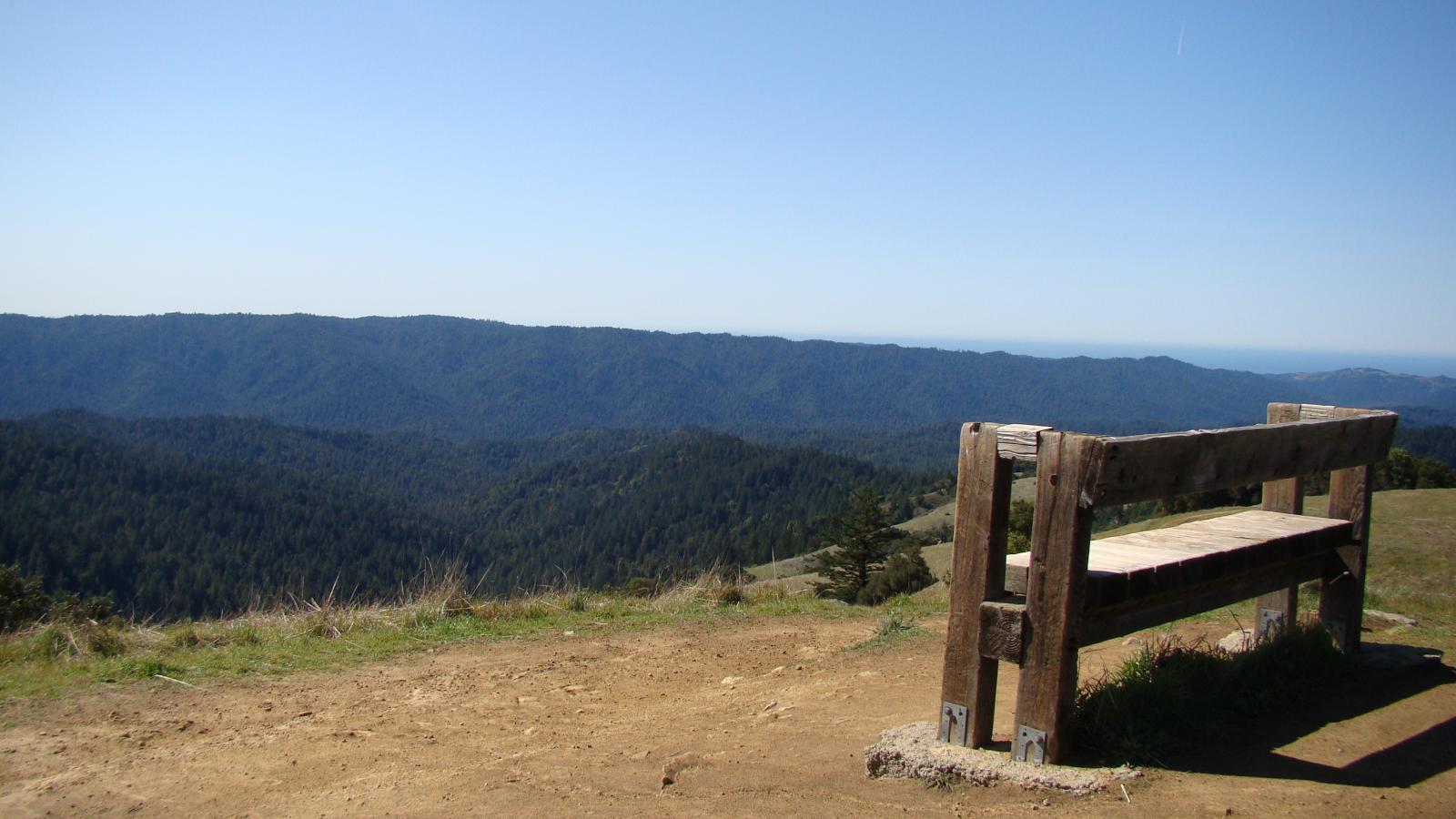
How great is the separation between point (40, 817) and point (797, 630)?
515 cm

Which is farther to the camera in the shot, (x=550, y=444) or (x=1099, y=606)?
(x=550, y=444)

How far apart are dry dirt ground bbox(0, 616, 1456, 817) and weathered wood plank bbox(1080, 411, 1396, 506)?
3.75 feet

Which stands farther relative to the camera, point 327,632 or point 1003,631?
point 327,632

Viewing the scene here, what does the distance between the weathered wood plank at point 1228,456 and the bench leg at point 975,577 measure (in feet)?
1.32

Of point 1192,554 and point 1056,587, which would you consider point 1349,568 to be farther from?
point 1056,587

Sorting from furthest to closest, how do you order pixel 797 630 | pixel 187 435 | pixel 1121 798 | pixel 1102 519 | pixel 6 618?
1. pixel 187 435
2. pixel 1102 519
3. pixel 6 618
4. pixel 797 630
5. pixel 1121 798

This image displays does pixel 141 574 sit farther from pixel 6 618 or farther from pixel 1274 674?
pixel 1274 674

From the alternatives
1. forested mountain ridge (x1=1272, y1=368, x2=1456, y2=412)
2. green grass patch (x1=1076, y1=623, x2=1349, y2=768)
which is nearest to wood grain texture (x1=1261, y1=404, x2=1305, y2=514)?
green grass patch (x1=1076, y1=623, x2=1349, y2=768)

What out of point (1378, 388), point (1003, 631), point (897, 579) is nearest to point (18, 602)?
point (1003, 631)

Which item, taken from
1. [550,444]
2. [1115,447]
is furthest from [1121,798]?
[550,444]

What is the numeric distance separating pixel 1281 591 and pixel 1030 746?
2423mm

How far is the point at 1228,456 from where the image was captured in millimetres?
4070

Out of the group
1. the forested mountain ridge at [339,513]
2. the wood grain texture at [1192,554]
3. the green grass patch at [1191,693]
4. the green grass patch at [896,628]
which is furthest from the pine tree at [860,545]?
the forested mountain ridge at [339,513]

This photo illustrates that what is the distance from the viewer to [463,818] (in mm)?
3758
